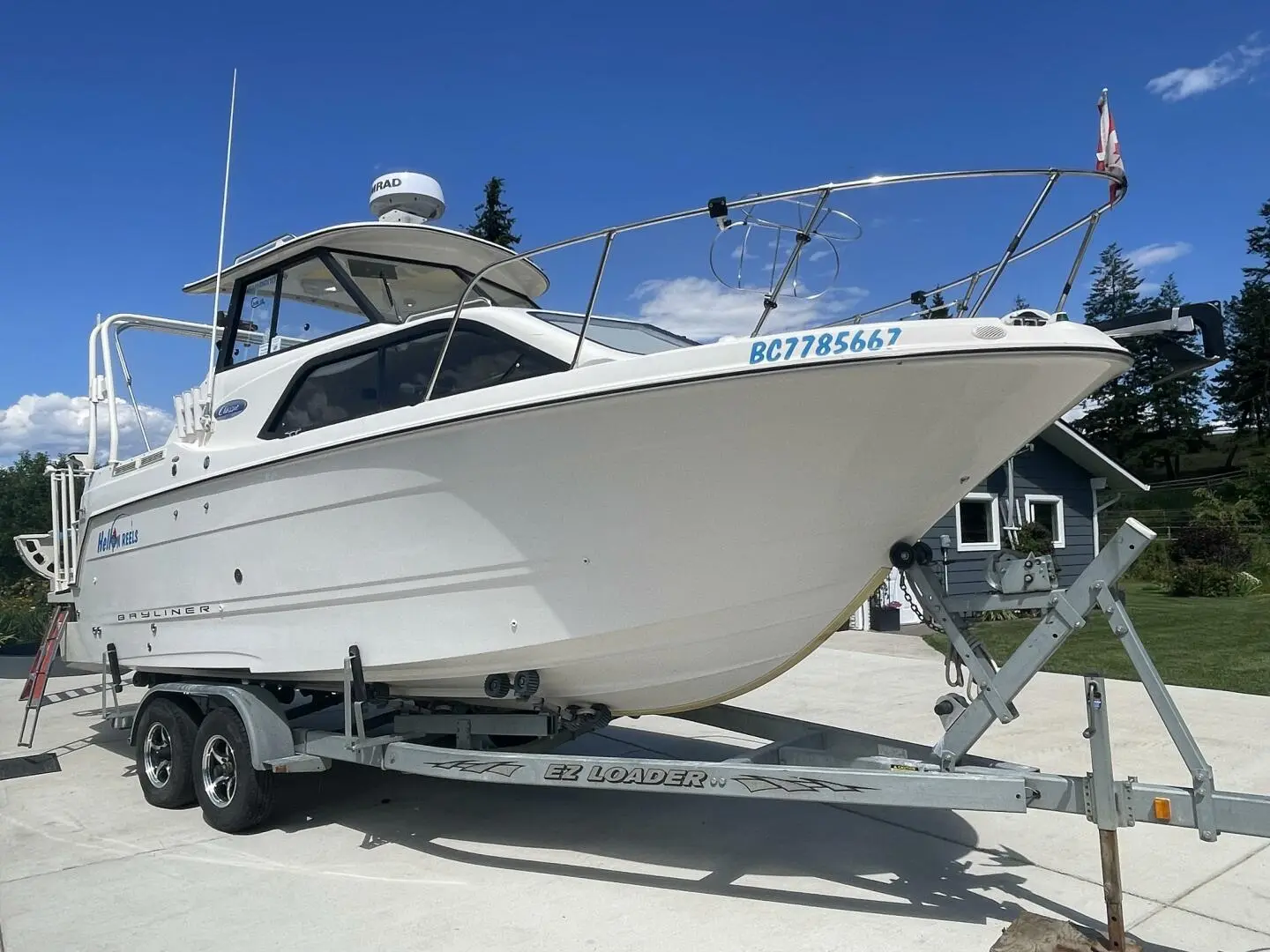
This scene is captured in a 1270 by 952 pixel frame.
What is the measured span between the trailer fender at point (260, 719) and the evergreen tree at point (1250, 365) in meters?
58.1

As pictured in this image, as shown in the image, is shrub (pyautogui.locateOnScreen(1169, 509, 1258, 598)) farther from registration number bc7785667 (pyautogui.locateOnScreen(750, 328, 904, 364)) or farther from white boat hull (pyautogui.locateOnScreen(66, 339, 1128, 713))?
registration number bc7785667 (pyautogui.locateOnScreen(750, 328, 904, 364))

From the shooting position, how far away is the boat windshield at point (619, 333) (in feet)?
14.4

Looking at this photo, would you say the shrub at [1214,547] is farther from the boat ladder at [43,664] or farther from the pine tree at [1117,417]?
the pine tree at [1117,417]

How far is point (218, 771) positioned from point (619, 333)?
11.2 feet

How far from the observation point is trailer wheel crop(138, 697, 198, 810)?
5.57m

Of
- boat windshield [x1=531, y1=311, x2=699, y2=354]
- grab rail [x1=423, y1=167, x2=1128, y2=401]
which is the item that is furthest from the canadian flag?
boat windshield [x1=531, y1=311, x2=699, y2=354]

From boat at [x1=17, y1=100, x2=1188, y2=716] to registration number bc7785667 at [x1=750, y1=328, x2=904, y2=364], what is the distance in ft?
0.03

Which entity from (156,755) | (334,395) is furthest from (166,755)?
(334,395)

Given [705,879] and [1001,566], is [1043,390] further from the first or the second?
[705,879]

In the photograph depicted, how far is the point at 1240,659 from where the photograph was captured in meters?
9.55

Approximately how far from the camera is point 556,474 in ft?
13.3

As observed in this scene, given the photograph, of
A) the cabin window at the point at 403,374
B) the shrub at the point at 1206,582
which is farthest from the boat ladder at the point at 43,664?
the shrub at the point at 1206,582

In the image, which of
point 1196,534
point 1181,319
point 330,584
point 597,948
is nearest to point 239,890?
point 330,584

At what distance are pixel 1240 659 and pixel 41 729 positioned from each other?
1160 cm
